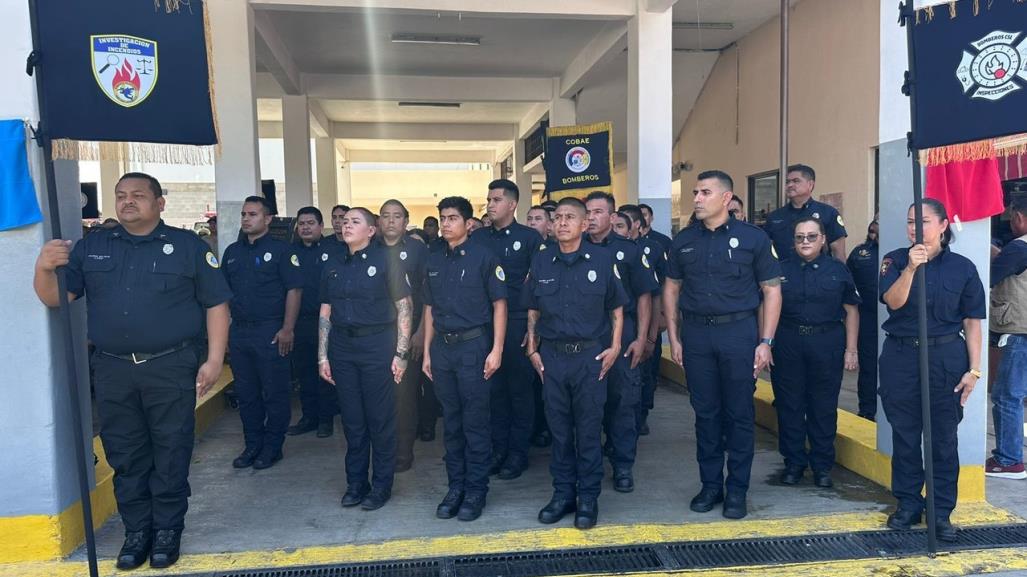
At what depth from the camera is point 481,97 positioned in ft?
43.0

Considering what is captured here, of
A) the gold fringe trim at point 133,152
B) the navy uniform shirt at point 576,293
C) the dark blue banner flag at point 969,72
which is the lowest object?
the navy uniform shirt at point 576,293

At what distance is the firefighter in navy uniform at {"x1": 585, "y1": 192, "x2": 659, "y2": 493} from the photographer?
14.1 ft

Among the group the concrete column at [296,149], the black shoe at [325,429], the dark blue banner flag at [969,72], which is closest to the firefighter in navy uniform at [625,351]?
the dark blue banner flag at [969,72]

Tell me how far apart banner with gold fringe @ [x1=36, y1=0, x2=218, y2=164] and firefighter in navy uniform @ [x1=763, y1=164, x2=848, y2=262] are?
3.89 meters

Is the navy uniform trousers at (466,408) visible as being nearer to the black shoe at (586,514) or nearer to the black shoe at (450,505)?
the black shoe at (450,505)

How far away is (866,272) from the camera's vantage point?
5719 mm

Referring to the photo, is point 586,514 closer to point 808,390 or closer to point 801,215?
point 808,390

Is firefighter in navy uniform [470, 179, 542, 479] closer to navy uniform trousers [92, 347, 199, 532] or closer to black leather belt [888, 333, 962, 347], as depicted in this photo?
navy uniform trousers [92, 347, 199, 532]

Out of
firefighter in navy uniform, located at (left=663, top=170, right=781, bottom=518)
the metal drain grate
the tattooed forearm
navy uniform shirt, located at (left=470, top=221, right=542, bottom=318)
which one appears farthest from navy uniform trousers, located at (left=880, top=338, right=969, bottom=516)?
the tattooed forearm

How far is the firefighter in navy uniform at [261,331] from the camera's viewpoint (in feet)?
16.7

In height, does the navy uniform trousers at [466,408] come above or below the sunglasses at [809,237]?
below

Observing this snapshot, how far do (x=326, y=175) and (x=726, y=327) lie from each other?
47.1 feet

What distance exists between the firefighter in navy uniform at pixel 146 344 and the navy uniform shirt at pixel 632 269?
2.25 meters

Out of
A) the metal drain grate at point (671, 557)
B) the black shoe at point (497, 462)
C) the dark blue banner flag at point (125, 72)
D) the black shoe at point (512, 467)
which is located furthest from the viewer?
the black shoe at point (497, 462)
